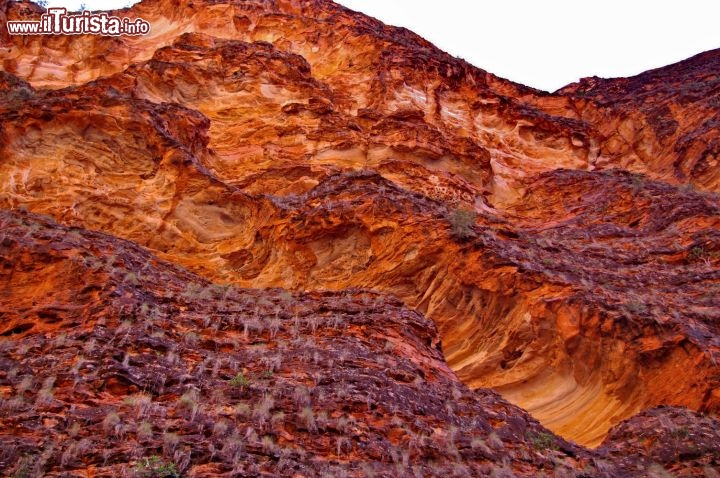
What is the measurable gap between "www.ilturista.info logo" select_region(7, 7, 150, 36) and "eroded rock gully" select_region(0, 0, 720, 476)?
1287mm

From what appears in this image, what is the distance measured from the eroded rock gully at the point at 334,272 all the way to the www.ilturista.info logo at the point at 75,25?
129cm

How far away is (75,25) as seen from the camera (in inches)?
1352

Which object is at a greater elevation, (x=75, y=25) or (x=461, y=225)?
(x=75, y=25)

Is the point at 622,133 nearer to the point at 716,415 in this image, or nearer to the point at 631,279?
the point at 631,279

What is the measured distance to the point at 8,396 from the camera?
8461mm

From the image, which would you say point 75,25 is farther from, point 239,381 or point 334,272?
point 239,381

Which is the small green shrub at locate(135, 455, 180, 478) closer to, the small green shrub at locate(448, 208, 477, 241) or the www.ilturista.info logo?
the small green shrub at locate(448, 208, 477, 241)

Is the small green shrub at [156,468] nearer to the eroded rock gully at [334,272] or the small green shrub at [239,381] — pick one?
the eroded rock gully at [334,272]

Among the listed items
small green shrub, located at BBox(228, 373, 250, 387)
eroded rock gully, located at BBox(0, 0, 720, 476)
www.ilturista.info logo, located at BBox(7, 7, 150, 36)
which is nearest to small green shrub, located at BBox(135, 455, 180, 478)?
eroded rock gully, located at BBox(0, 0, 720, 476)

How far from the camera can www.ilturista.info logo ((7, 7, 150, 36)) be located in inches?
1329

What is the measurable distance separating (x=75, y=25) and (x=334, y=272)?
2358 cm

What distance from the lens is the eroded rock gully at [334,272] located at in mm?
8969

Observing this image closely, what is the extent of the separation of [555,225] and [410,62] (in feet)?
43.5

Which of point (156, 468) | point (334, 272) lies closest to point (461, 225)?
point (334, 272)
